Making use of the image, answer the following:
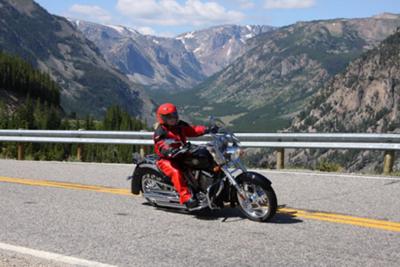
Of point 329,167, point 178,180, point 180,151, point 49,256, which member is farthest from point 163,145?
point 329,167

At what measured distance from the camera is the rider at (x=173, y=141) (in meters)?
7.84

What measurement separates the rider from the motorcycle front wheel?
672mm

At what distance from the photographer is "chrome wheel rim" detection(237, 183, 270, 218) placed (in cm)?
734

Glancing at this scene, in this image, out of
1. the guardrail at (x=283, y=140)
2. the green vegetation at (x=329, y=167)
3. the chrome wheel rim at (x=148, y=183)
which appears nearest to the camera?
the chrome wheel rim at (x=148, y=183)

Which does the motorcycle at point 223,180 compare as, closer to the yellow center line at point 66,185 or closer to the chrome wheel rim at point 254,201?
the chrome wheel rim at point 254,201

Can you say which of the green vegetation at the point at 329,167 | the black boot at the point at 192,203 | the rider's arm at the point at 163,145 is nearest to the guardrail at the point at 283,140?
the green vegetation at the point at 329,167

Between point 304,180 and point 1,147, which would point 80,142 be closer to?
point 1,147

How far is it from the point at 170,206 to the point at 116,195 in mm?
1787

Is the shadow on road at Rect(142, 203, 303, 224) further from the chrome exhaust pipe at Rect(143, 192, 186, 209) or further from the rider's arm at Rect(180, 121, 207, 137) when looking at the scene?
the rider's arm at Rect(180, 121, 207, 137)

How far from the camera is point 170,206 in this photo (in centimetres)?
823

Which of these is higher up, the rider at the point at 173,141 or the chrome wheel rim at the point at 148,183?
the rider at the point at 173,141

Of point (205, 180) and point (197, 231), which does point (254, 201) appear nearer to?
point (205, 180)

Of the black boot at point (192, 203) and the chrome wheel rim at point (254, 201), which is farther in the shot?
the black boot at point (192, 203)

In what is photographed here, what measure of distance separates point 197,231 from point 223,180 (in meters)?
0.84
